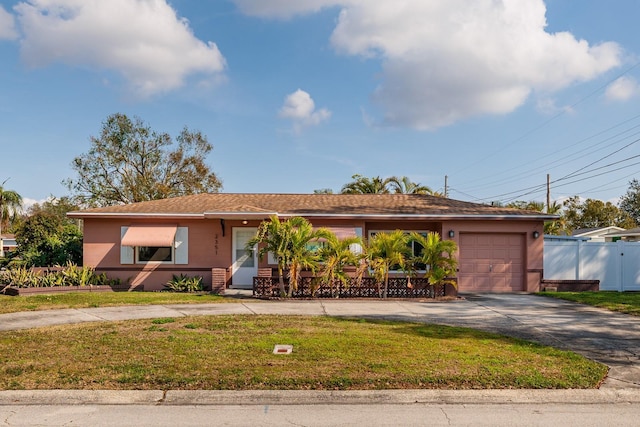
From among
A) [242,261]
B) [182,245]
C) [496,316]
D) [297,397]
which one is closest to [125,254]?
[182,245]

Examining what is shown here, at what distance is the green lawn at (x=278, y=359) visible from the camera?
6145 millimetres

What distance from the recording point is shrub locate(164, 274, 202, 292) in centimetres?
1706

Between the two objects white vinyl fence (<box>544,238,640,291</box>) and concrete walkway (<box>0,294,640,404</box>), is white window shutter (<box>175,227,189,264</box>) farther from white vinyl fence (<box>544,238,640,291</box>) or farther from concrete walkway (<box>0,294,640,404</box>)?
white vinyl fence (<box>544,238,640,291</box>)

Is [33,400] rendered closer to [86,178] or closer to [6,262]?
[6,262]

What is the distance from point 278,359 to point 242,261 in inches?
447

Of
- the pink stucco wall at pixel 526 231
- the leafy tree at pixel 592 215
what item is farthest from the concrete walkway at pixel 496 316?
the leafy tree at pixel 592 215

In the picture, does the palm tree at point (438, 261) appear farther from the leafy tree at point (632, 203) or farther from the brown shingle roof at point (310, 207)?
the leafy tree at point (632, 203)

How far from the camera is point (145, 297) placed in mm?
14656

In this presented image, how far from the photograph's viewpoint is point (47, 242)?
20000 mm

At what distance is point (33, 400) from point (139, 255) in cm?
1273

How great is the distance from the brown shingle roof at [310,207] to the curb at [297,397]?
11.1 meters

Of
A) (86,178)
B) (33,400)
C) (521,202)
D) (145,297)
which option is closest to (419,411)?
(33,400)

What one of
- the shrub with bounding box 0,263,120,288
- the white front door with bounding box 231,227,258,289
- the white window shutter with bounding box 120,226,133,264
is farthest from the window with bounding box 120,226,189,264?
the white front door with bounding box 231,227,258,289

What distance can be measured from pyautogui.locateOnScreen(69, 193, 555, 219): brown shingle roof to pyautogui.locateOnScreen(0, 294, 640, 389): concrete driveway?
378cm
